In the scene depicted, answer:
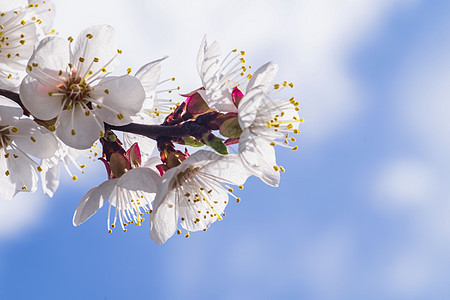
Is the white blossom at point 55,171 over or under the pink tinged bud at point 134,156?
under

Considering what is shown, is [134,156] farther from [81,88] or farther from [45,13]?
[45,13]

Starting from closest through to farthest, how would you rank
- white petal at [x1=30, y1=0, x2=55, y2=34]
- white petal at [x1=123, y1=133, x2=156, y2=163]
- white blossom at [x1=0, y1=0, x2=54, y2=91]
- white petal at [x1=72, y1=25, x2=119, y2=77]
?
white petal at [x1=72, y1=25, x2=119, y2=77], white blossom at [x1=0, y1=0, x2=54, y2=91], white petal at [x1=123, y1=133, x2=156, y2=163], white petal at [x1=30, y1=0, x2=55, y2=34]

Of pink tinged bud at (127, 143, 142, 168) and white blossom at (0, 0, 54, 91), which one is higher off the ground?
white blossom at (0, 0, 54, 91)

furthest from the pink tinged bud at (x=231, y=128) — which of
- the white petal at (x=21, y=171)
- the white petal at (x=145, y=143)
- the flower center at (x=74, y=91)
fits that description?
the white petal at (x=21, y=171)

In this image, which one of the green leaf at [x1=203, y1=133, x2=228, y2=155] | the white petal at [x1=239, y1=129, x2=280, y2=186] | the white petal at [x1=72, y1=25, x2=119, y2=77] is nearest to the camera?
the white petal at [x1=239, y1=129, x2=280, y2=186]

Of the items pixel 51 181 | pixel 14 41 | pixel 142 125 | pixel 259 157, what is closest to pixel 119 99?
pixel 142 125

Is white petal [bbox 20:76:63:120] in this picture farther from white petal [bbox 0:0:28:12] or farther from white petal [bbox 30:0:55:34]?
white petal [bbox 30:0:55:34]

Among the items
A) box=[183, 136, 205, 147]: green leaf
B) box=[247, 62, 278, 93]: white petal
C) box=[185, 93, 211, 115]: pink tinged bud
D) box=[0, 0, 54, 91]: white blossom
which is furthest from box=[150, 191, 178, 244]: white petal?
box=[0, 0, 54, 91]: white blossom

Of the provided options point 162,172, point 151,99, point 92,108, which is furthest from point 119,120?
point 151,99

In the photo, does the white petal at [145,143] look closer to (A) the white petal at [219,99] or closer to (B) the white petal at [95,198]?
(B) the white petal at [95,198]
